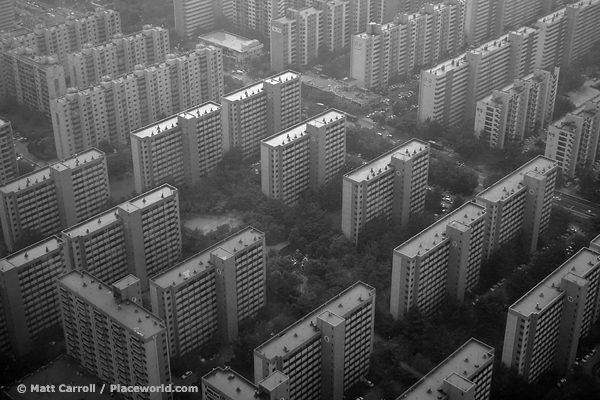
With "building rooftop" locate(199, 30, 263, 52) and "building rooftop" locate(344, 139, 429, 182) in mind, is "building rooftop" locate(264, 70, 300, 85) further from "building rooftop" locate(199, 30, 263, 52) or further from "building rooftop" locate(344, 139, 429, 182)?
"building rooftop" locate(199, 30, 263, 52)

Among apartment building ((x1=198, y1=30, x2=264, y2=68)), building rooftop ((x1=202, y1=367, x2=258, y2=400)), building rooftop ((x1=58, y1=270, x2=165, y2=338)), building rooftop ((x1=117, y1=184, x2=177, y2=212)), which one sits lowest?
apartment building ((x1=198, y1=30, x2=264, y2=68))

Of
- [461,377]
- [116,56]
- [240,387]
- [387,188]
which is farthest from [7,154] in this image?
[461,377]

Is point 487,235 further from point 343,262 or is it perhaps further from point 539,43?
point 539,43

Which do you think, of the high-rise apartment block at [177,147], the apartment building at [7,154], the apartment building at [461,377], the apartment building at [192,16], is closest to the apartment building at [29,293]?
the high-rise apartment block at [177,147]

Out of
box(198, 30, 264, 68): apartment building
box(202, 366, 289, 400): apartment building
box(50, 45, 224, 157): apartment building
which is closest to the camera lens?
box(202, 366, 289, 400): apartment building

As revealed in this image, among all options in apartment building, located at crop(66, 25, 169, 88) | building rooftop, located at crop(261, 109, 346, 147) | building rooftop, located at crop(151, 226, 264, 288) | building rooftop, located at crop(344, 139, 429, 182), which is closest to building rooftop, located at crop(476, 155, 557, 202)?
building rooftop, located at crop(344, 139, 429, 182)

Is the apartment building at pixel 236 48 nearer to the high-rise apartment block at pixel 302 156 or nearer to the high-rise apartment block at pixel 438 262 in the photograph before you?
the high-rise apartment block at pixel 302 156

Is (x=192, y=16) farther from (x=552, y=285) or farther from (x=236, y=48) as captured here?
(x=552, y=285)

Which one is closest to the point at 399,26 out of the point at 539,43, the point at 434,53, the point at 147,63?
the point at 434,53
